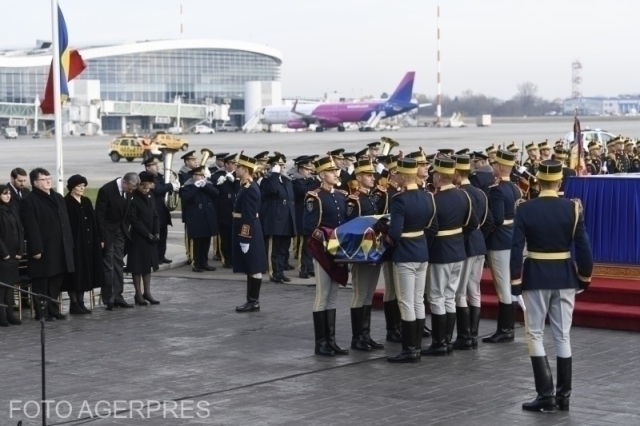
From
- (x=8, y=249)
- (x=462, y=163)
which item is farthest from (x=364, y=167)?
(x=8, y=249)

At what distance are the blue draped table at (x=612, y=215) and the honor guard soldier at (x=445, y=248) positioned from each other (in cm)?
258

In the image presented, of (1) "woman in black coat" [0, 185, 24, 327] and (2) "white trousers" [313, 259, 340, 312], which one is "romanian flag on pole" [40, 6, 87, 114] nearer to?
(1) "woman in black coat" [0, 185, 24, 327]

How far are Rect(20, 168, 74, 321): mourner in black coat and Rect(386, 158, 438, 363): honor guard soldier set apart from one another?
161 inches

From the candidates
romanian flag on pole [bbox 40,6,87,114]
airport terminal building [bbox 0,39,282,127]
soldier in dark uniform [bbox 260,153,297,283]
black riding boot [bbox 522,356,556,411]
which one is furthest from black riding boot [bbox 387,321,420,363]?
airport terminal building [bbox 0,39,282,127]

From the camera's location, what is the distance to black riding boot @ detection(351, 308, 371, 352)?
33.7 ft

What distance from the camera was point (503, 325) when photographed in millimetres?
10648

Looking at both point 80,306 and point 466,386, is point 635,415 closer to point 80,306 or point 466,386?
point 466,386

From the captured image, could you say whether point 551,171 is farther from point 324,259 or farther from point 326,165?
point 326,165

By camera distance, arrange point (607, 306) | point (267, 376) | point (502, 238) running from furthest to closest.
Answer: point (607, 306), point (502, 238), point (267, 376)

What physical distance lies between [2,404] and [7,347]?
2.43m

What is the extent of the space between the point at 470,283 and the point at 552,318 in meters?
2.41

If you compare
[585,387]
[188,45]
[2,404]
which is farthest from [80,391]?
[188,45]

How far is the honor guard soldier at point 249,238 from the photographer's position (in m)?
12.3

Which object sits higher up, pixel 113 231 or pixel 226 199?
pixel 226 199
